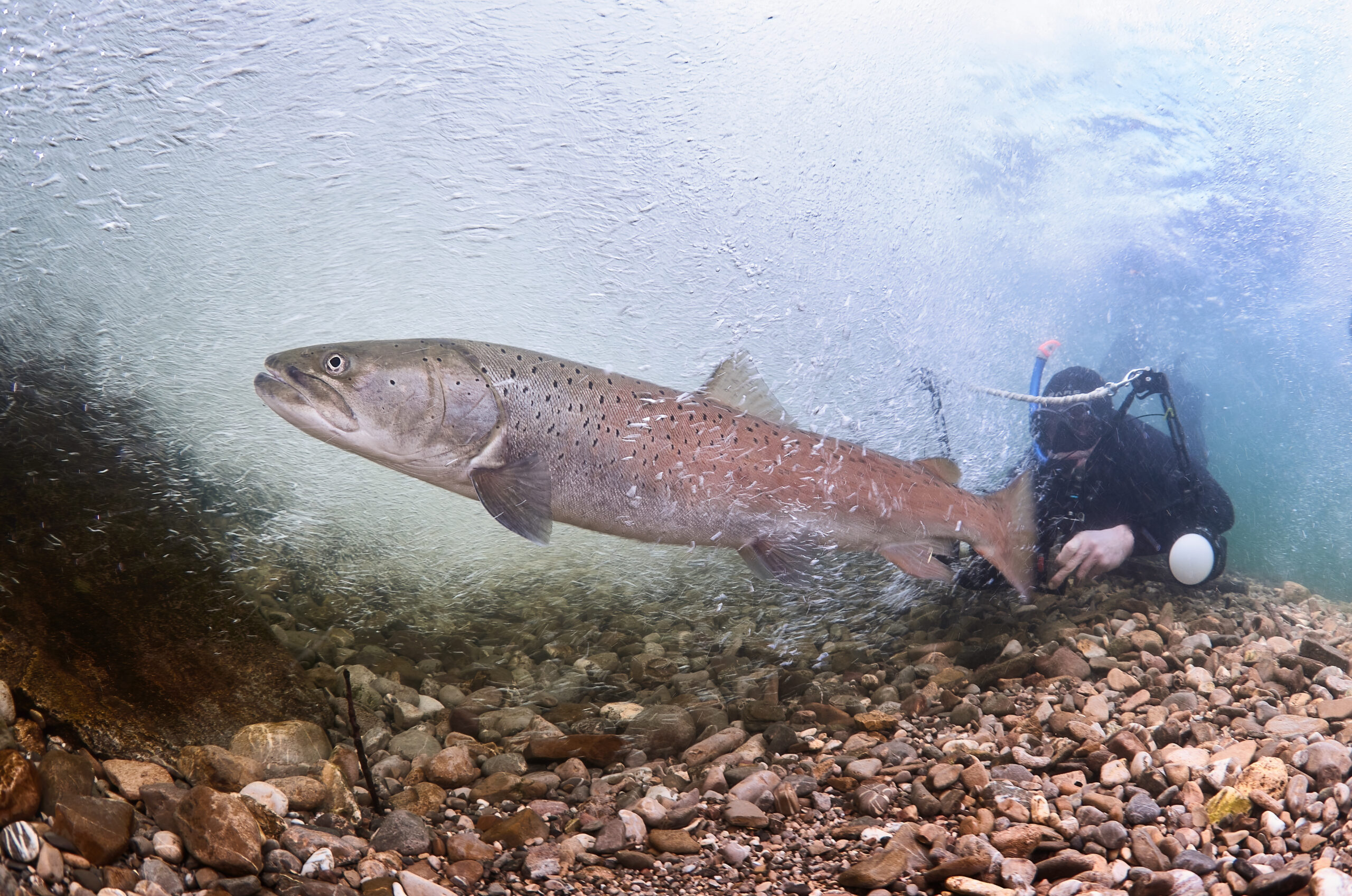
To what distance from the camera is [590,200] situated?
9.25ft

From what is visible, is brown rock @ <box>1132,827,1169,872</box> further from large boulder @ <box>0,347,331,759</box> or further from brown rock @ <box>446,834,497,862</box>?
large boulder @ <box>0,347,331,759</box>

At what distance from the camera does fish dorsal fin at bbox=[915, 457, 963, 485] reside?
2.89 metres

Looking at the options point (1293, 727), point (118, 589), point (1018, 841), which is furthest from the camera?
point (1293, 727)

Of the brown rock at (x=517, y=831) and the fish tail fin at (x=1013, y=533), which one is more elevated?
the brown rock at (x=517, y=831)

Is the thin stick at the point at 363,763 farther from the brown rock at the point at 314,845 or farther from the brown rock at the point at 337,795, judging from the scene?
the brown rock at the point at 314,845

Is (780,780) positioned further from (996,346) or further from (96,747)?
(996,346)

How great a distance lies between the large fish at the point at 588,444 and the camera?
2.25 m

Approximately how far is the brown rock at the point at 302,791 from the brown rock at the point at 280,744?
112mm

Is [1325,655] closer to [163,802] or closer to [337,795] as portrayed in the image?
[337,795]

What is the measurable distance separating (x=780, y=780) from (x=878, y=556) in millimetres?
1178

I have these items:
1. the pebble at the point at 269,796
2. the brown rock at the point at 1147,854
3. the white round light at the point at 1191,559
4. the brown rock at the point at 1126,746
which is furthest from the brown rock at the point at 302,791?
the white round light at the point at 1191,559

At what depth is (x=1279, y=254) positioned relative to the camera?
15.7 feet

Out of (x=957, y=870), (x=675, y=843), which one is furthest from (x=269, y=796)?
(x=957, y=870)

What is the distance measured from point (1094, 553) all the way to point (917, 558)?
1.49 meters
